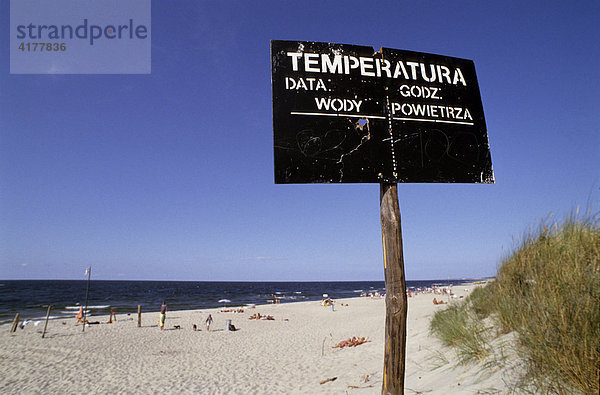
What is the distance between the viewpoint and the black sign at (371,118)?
2.47m

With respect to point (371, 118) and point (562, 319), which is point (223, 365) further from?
point (371, 118)

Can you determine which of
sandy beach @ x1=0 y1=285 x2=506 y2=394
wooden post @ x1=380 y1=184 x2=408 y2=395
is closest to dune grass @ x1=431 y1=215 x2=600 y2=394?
sandy beach @ x1=0 y1=285 x2=506 y2=394

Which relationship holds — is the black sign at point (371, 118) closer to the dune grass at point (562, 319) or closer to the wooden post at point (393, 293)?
the wooden post at point (393, 293)

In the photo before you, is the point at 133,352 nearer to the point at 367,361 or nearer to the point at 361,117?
the point at 367,361

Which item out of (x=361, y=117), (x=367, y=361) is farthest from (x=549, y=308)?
(x=367, y=361)

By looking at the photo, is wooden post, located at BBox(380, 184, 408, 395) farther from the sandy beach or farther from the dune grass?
the sandy beach

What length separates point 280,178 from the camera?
2373 millimetres

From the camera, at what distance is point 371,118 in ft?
8.62

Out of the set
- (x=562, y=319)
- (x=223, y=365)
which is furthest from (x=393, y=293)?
(x=223, y=365)

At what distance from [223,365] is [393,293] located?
Answer: 9838 millimetres

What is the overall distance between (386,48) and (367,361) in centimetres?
843

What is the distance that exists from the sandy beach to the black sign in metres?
2.82

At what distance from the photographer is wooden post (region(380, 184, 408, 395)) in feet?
7.95

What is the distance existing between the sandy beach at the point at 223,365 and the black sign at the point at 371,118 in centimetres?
282
